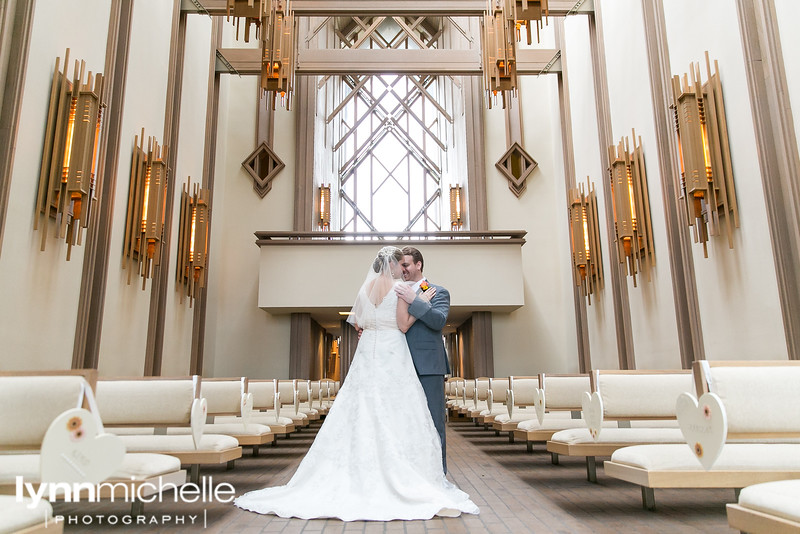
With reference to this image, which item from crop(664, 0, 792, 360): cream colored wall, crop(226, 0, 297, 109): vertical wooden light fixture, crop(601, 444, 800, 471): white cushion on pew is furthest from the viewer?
crop(226, 0, 297, 109): vertical wooden light fixture

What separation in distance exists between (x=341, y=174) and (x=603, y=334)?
11.6 m

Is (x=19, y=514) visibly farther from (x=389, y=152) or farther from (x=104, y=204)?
(x=389, y=152)

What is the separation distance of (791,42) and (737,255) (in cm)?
179

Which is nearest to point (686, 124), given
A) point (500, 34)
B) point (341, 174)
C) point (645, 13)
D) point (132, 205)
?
point (645, 13)

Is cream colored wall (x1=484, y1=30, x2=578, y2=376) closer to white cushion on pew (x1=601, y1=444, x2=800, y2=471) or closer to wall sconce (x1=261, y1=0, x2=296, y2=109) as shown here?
wall sconce (x1=261, y1=0, x2=296, y2=109)

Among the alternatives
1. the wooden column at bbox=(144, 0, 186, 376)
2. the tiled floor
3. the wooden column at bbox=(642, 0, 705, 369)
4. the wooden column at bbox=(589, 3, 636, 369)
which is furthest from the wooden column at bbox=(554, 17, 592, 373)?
the wooden column at bbox=(144, 0, 186, 376)

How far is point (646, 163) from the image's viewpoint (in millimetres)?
7660

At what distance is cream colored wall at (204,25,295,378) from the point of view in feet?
38.7

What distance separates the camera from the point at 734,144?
5.34 m

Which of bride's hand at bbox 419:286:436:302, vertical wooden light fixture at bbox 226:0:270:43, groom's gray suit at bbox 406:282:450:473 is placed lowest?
groom's gray suit at bbox 406:282:450:473

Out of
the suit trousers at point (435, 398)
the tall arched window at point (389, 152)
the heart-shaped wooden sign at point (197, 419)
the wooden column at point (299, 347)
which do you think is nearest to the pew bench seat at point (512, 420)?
the suit trousers at point (435, 398)

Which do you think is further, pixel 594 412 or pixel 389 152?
pixel 389 152

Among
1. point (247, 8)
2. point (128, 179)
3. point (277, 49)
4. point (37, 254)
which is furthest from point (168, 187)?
point (37, 254)

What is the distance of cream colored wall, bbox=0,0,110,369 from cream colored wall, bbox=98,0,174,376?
2.95ft
